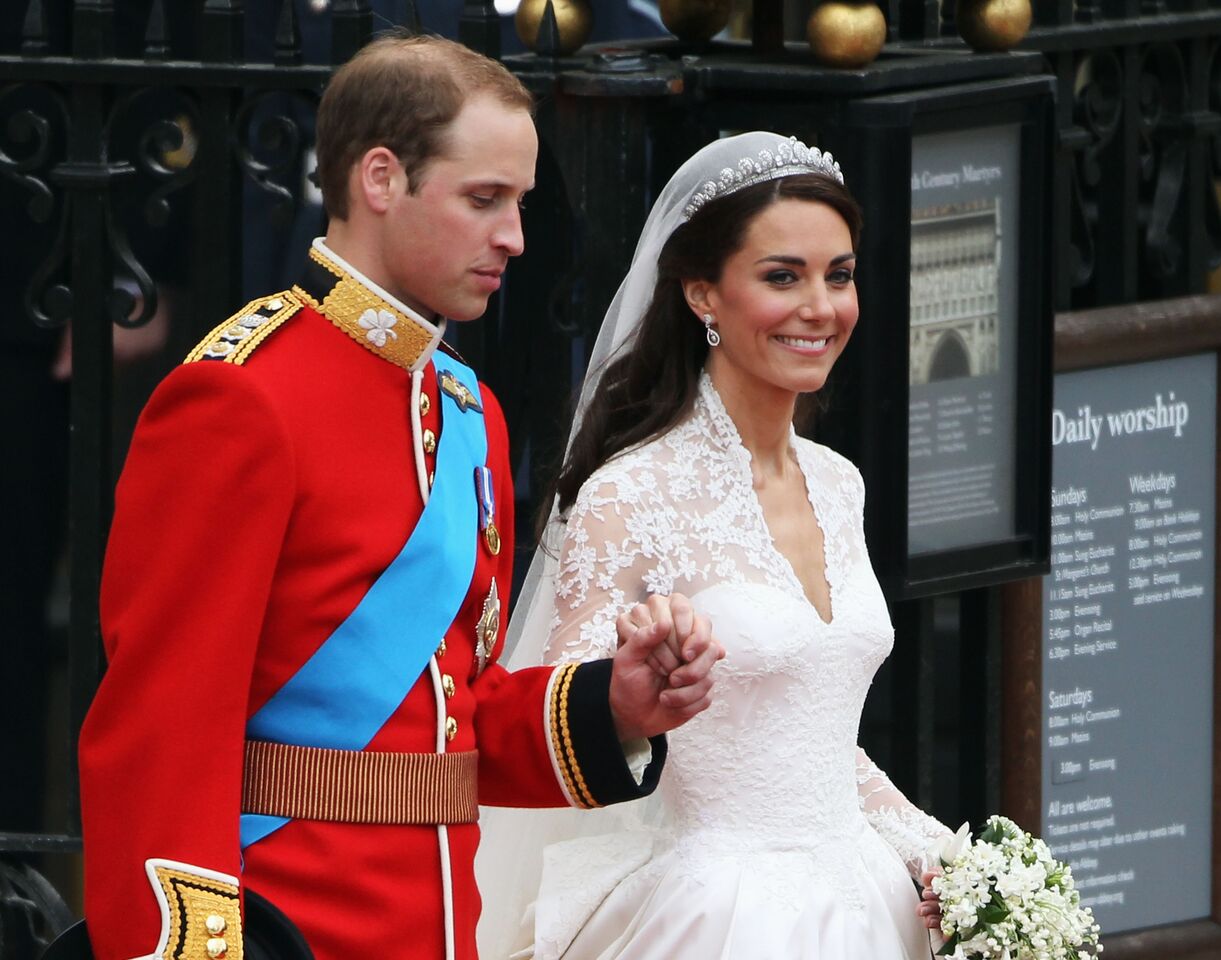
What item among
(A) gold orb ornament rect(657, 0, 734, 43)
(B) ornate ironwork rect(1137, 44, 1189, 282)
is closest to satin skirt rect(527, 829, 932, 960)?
(A) gold orb ornament rect(657, 0, 734, 43)

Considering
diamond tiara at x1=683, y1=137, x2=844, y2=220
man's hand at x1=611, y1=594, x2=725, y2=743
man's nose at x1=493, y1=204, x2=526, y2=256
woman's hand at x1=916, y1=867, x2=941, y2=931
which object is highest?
diamond tiara at x1=683, y1=137, x2=844, y2=220

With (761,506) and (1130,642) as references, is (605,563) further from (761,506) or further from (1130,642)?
(1130,642)

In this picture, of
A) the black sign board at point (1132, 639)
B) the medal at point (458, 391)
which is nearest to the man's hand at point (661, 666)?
the medal at point (458, 391)

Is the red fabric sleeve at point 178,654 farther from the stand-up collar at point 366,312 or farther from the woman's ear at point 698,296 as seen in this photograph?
the woman's ear at point 698,296

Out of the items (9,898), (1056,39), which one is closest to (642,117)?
(1056,39)

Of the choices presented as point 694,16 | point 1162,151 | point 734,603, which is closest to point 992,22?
point 694,16

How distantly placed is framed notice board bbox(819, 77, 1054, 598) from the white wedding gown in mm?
770

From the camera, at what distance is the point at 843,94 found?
434 centimetres

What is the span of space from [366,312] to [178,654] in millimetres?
491

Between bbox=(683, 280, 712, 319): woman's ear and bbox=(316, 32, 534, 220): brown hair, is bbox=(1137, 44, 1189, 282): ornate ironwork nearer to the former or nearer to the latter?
bbox=(683, 280, 712, 319): woman's ear

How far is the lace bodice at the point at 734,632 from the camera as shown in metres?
3.51

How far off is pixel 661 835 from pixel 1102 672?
5.91 ft

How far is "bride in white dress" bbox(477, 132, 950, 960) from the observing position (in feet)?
11.6

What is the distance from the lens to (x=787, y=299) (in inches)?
143
